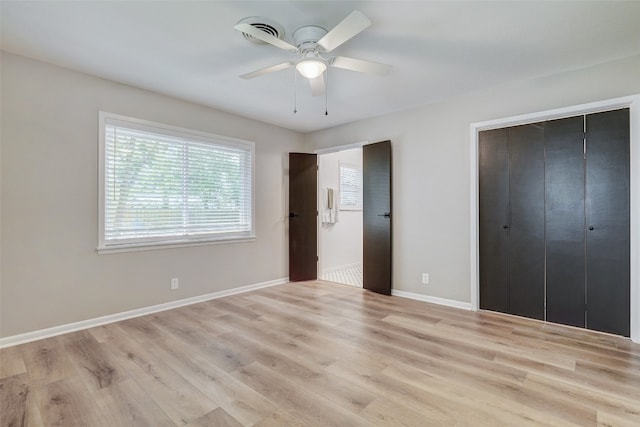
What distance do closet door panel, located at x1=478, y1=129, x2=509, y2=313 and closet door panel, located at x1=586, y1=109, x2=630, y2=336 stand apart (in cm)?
71

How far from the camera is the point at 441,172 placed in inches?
154

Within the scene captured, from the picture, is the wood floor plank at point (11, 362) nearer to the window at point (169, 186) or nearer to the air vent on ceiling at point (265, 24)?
the window at point (169, 186)

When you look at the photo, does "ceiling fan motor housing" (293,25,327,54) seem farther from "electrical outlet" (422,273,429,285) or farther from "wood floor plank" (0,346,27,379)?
"wood floor plank" (0,346,27,379)

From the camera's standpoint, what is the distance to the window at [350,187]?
248 inches

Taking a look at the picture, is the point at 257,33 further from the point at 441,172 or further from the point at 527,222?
the point at 527,222

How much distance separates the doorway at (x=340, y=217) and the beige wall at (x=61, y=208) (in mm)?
2463

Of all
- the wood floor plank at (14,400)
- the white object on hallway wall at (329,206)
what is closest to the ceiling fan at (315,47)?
the wood floor plank at (14,400)

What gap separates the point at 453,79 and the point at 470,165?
3.34ft

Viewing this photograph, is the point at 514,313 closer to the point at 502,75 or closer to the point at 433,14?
the point at 502,75

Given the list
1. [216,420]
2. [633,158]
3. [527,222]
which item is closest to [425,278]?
[527,222]

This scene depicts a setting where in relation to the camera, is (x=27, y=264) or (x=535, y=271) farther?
(x=535, y=271)

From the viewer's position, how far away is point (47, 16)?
2.21 metres

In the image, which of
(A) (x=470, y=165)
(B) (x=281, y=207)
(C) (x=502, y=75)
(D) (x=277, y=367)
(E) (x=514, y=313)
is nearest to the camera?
(D) (x=277, y=367)

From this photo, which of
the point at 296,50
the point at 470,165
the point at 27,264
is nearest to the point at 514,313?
the point at 470,165
